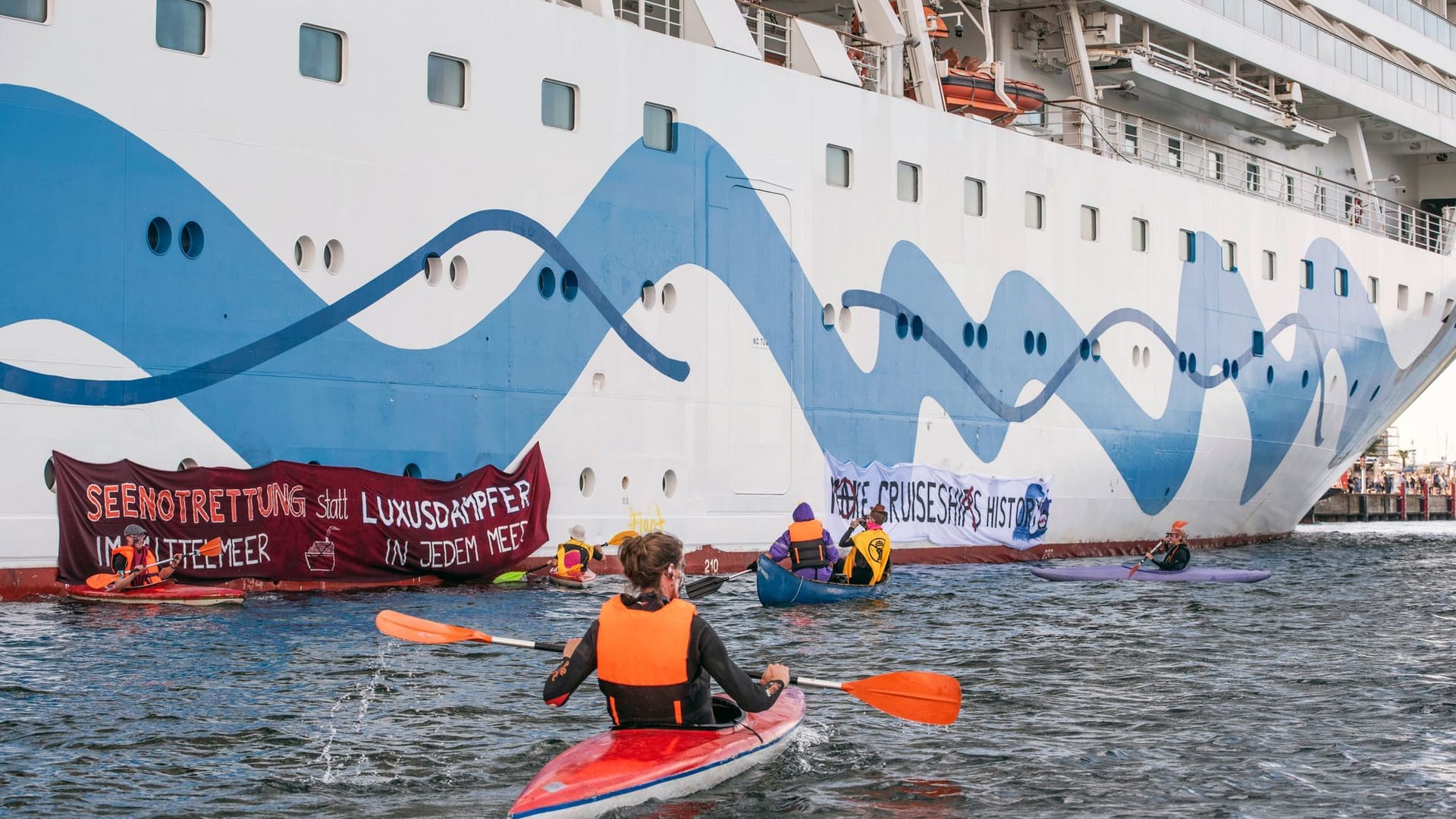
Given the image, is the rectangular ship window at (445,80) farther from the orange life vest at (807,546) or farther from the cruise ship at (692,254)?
the orange life vest at (807,546)

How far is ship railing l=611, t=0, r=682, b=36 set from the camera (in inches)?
874

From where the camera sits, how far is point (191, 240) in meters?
16.9

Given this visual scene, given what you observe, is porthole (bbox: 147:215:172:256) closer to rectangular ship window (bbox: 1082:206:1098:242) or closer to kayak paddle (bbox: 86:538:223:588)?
kayak paddle (bbox: 86:538:223:588)

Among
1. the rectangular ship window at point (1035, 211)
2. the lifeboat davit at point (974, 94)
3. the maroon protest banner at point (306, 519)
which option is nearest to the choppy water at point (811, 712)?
the maroon protest banner at point (306, 519)

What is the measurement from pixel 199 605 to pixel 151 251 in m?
3.54

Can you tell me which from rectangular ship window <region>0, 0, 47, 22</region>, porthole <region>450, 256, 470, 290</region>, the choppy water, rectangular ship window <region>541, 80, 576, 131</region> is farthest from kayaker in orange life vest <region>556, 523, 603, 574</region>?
rectangular ship window <region>0, 0, 47, 22</region>

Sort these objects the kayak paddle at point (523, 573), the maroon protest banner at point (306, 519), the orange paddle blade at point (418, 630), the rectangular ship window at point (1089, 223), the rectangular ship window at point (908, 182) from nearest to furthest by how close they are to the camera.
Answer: the orange paddle blade at point (418, 630), the maroon protest banner at point (306, 519), the kayak paddle at point (523, 573), the rectangular ship window at point (908, 182), the rectangular ship window at point (1089, 223)

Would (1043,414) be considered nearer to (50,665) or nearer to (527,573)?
(527,573)

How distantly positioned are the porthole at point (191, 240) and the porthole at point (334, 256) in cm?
142

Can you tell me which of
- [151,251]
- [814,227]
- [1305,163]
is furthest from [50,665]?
[1305,163]

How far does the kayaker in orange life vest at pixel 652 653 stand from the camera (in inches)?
325

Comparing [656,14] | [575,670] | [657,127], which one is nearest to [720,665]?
[575,670]

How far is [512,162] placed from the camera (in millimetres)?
19547

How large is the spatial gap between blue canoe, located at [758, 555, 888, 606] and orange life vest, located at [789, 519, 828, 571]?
0.29m
